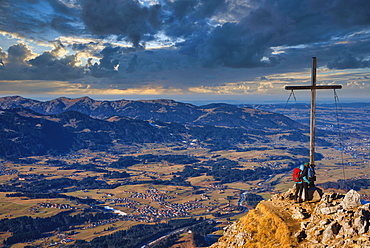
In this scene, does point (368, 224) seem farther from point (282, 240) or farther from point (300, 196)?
point (300, 196)

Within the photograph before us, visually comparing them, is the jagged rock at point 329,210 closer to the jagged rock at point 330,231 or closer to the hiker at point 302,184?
the jagged rock at point 330,231

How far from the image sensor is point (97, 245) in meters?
179

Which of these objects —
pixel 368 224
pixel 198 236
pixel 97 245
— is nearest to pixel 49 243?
pixel 97 245

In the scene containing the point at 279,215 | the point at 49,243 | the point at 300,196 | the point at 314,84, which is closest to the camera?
the point at 279,215

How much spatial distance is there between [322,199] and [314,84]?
10470 millimetres

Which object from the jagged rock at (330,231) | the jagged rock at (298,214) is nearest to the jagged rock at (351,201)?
the jagged rock at (330,231)

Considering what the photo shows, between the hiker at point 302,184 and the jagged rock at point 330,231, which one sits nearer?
the jagged rock at point 330,231

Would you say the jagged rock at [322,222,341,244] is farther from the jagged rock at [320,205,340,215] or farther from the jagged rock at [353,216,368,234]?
the jagged rock at [320,205,340,215]

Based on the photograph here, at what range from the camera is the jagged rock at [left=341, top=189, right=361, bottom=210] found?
22734 mm

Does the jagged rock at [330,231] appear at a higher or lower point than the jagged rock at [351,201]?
lower

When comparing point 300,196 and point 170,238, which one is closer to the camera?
point 300,196

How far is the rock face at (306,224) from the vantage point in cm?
1984

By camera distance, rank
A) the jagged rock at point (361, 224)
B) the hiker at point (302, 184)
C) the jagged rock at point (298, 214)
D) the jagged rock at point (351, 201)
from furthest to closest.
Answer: the hiker at point (302, 184), the jagged rock at point (298, 214), the jagged rock at point (351, 201), the jagged rock at point (361, 224)

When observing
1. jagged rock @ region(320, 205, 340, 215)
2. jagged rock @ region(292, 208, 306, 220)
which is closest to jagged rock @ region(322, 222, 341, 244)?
jagged rock @ region(320, 205, 340, 215)
